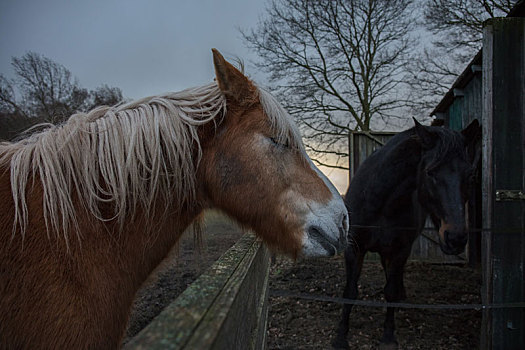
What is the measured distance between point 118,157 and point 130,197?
193 millimetres

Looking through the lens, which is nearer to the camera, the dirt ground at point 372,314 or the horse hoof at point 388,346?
the horse hoof at point 388,346

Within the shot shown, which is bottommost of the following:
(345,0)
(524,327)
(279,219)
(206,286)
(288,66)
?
(524,327)

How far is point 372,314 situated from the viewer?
13.8 feet

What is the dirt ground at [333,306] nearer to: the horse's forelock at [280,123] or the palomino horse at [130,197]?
the palomino horse at [130,197]

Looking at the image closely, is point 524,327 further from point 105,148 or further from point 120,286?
point 105,148

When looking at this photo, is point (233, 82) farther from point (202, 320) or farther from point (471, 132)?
point (471, 132)

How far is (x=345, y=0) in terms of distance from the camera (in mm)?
12352

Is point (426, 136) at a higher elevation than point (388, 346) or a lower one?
higher

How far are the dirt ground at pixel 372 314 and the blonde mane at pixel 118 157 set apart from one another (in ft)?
9.07

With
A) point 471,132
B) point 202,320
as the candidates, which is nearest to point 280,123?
point 202,320

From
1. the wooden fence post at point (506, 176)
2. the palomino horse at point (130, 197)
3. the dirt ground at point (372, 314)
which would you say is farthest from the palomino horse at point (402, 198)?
the palomino horse at point (130, 197)

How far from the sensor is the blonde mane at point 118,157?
1295 mm

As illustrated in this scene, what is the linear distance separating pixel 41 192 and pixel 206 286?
2.95ft

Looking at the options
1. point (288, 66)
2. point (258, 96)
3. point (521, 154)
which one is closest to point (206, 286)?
point (258, 96)
